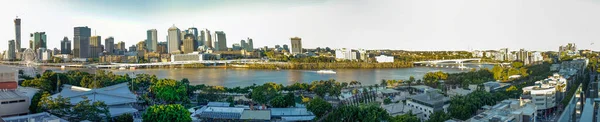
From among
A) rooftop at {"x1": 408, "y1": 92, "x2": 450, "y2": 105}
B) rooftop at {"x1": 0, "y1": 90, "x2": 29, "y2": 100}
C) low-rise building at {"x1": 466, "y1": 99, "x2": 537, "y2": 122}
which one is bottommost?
low-rise building at {"x1": 466, "y1": 99, "x2": 537, "y2": 122}

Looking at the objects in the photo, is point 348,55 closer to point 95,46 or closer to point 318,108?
point 95,46

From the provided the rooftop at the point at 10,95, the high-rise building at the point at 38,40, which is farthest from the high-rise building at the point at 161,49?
the rooftop at the point at 10,95

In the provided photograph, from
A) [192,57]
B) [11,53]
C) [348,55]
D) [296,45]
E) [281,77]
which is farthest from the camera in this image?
[296,45]

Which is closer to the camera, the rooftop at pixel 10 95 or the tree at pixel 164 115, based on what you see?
the tree at pixel 164 115

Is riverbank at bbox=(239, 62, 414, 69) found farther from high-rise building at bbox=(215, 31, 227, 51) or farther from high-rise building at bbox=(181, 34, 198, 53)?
high-rise building at bbox=(215, 31, 227, 51)

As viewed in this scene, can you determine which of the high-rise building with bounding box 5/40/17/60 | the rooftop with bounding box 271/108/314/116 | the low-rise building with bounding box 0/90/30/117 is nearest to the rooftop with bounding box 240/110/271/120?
the rooftop with bounding box 271/108/314/116

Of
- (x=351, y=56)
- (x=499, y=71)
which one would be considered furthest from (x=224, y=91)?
(x=351, y=56)

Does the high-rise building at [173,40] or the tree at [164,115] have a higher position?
the high-rise building at [173,40]

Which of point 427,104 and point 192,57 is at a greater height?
point 192,57

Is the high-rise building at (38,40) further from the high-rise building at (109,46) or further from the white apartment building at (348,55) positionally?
the white apartment building at (348,55)

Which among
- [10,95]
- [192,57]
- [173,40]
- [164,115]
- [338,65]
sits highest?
[173,40]

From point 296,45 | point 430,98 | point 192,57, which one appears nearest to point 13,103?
point 430,98
